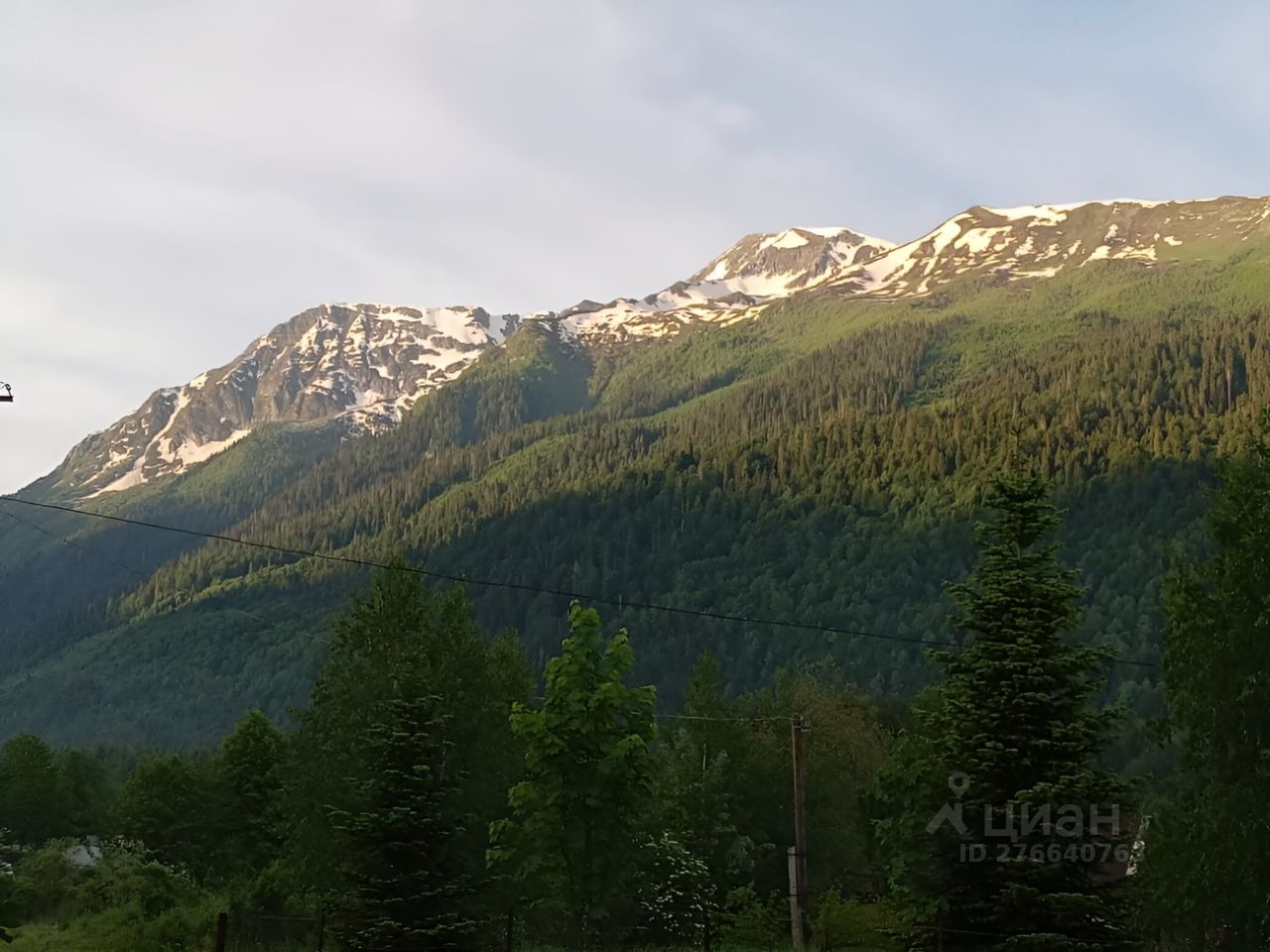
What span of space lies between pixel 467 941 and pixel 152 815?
6031 centimetres

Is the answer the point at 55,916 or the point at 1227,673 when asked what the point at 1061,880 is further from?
the point at 55,916

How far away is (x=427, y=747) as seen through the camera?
35.8m

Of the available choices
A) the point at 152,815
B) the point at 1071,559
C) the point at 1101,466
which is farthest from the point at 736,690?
the point at 152,815

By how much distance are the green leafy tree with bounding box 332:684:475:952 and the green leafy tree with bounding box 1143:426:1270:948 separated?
61.0ft

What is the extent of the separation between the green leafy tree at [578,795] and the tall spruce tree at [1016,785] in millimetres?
10456

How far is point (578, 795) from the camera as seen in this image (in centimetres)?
3844

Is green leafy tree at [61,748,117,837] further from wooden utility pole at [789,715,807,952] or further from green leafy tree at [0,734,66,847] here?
wooden utility pole at [789,715,807,952]

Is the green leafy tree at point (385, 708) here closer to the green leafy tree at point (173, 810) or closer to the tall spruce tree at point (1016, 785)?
the tall spruce tree at point (1016, 785)

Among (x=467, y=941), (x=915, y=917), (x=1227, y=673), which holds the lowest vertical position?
(x=467, y=941)

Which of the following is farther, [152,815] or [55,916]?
[152,815]

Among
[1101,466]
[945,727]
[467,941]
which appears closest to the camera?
[945,727]

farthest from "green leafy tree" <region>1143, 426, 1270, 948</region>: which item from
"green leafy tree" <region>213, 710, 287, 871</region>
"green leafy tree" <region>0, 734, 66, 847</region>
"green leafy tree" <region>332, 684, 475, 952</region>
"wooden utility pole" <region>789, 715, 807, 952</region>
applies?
"green leafy tree" <region>0, 734, 66, 847</region>

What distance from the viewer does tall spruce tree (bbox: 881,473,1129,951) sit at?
92.8ft

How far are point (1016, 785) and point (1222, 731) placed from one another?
5.04 meters
